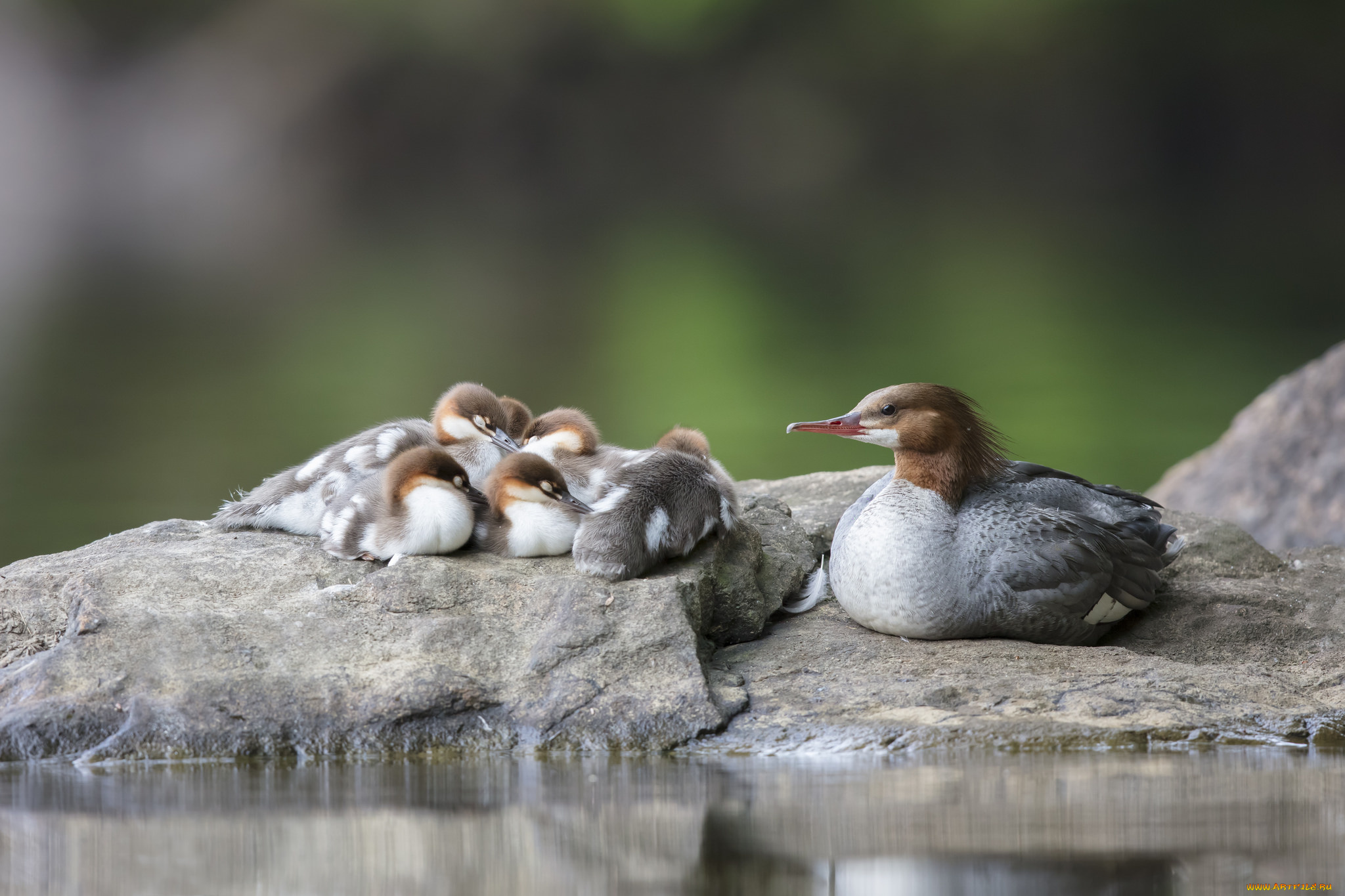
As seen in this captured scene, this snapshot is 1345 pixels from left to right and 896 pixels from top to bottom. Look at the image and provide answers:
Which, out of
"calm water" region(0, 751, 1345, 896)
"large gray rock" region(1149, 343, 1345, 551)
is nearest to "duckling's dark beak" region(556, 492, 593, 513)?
"calm water" region(0, 751, 1345, 896)

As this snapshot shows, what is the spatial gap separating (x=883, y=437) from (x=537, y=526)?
3.36 ft

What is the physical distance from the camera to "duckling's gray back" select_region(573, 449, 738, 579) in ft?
11.1

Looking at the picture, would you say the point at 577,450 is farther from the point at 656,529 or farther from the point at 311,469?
the point at 311,469

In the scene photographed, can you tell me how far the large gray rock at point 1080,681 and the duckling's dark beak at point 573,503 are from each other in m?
0.56

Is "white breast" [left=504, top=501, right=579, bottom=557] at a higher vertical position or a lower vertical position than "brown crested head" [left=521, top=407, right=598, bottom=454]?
Answer: lower

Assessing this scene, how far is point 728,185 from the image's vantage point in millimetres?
26438

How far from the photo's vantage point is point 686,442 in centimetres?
429

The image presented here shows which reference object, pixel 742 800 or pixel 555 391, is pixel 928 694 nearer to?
pixel 742 800

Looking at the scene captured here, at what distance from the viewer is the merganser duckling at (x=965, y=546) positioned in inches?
135

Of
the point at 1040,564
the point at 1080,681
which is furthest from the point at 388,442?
the point at 1080,681

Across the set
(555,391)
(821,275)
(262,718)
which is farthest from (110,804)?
(821,275)

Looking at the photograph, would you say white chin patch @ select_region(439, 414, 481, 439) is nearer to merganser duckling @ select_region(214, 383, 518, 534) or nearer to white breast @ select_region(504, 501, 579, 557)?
merganser duckling @ select_region(214, 383, 518, 534)

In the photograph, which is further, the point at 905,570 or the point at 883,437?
the point at 883,437

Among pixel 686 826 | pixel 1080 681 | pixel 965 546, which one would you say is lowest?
pixel 686 826
